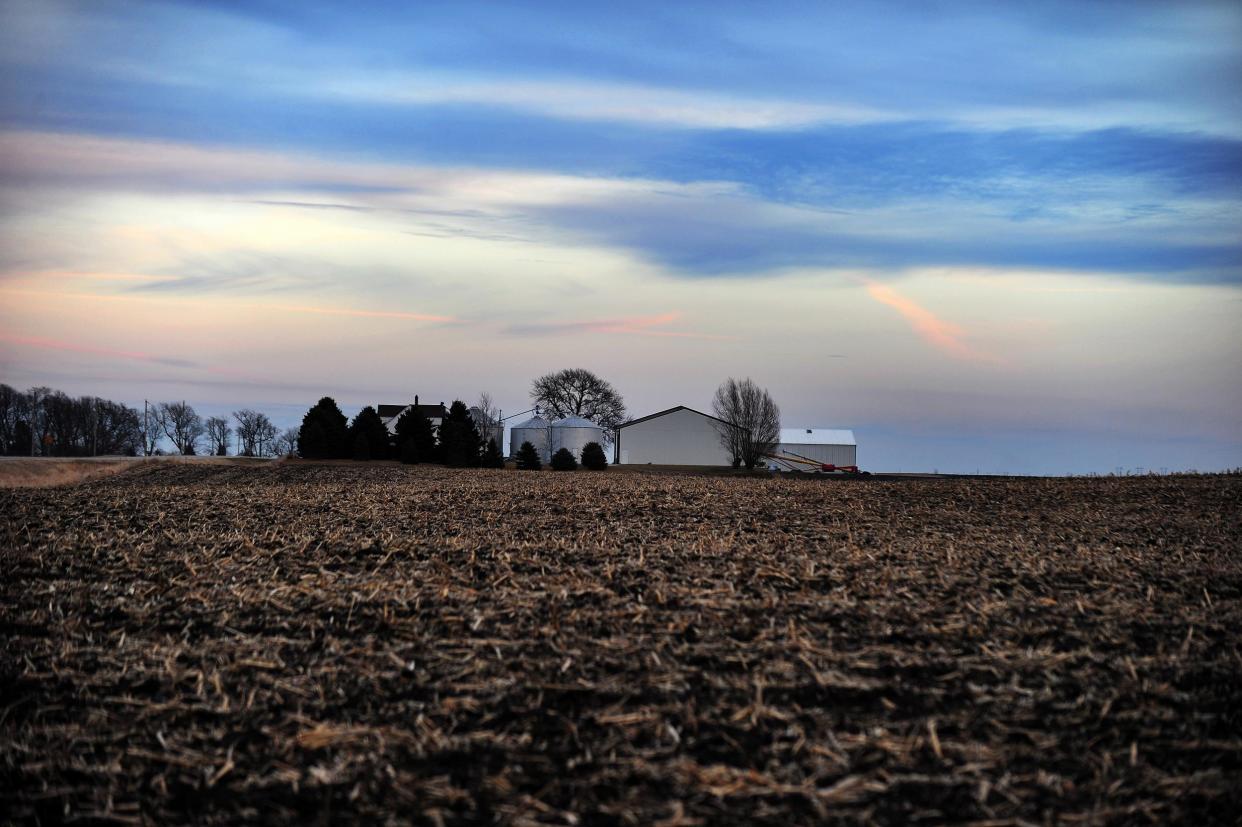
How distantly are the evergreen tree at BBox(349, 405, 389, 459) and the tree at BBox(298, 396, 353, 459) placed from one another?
417 mm

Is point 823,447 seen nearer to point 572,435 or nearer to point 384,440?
point 572,435

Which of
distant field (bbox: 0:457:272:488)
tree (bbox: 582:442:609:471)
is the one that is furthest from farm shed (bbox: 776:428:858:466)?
distant field (bbox: 0:457:272:488)

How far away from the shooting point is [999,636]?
659 centimetres

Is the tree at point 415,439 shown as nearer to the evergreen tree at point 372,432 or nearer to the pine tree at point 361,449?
the evergreen tree at point 372,432

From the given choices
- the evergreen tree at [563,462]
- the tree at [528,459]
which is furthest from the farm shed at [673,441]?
the tree at [528,459]

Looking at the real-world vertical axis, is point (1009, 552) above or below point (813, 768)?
above

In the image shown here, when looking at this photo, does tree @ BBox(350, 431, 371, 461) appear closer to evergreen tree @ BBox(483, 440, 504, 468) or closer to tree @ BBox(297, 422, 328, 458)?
tree @ BBox(297, 422, 328, 458)

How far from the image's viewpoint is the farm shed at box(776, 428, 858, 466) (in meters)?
71.4

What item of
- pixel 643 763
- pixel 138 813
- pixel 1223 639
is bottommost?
pixel 138 813

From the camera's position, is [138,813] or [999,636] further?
[999,636]

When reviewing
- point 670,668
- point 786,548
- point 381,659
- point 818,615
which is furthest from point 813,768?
point 786,548

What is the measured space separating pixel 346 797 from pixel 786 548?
5.59 m

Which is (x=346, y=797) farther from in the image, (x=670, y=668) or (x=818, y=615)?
(x=818, y=615)

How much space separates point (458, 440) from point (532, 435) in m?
21.3
